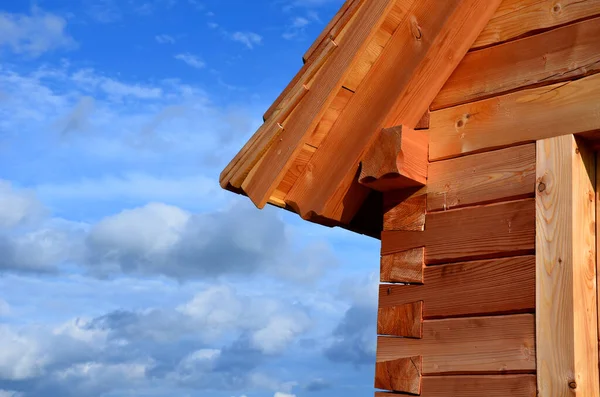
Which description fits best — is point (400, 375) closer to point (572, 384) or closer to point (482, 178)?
point (572, 384)

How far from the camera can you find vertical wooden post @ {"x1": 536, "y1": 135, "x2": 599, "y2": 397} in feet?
10.3

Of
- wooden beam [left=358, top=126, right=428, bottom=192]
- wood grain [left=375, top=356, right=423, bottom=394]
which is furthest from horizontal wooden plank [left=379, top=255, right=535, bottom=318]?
wooden beam [left=358, top=126, right=428, bottom=192]

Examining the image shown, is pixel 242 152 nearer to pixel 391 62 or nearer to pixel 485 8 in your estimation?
pixel 391 62

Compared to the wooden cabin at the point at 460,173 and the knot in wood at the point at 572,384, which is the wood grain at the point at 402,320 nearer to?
the wooden cabin at the point at 460,173

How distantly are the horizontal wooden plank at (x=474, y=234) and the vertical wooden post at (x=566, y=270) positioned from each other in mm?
83

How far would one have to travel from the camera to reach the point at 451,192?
3.69m

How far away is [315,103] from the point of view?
12.1 feet

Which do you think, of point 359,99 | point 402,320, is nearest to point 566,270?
point 402,320

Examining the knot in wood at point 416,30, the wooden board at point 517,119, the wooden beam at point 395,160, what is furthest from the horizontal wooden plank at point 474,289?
the knot in wood at point 416,30

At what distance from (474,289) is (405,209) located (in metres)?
0.56

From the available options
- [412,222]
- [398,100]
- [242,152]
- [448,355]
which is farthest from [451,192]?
[242,152]

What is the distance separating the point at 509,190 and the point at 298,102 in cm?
107

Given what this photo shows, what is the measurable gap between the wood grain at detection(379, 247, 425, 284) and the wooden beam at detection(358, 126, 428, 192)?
1.11 ft

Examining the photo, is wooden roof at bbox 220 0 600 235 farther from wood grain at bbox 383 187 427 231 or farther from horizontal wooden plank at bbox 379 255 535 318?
horizontal wooden plank at bbox 379 255 535 318
